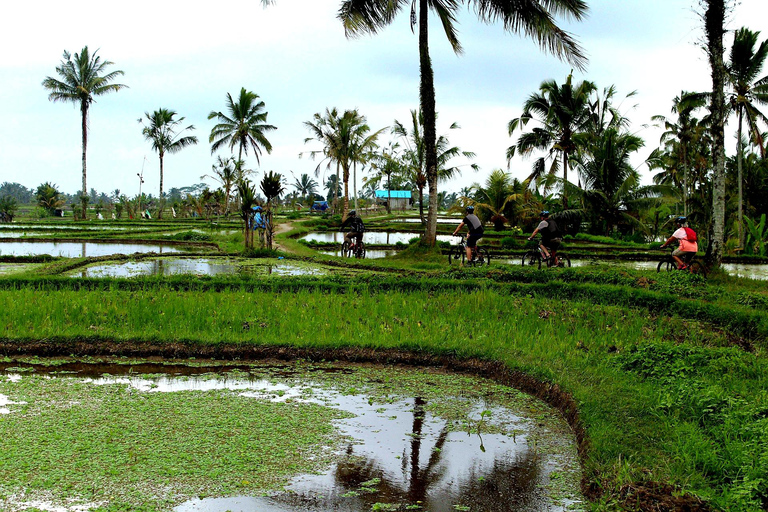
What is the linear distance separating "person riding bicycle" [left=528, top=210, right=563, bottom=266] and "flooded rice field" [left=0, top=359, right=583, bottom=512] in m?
8.09

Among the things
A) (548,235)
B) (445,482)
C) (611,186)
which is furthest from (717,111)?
(611,186)

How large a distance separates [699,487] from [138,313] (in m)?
6.39

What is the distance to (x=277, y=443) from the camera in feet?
14.4

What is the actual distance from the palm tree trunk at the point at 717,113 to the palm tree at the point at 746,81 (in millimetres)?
10437

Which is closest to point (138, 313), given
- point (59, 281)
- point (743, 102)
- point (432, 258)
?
point (59, 281)

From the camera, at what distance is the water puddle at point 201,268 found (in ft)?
44.5

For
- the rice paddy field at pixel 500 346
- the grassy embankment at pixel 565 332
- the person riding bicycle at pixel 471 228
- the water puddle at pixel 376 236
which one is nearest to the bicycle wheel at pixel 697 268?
the rice paddy field at pixel 500 346

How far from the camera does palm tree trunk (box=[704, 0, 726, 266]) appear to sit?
44.8 feet

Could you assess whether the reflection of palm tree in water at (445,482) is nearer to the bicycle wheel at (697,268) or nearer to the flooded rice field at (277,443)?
the flooded rice field at (277,443)

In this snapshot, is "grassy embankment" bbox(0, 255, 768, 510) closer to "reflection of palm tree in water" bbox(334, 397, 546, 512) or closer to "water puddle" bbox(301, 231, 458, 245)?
"reflection of palm tree in water" bbox(334, 397, 546, 512)

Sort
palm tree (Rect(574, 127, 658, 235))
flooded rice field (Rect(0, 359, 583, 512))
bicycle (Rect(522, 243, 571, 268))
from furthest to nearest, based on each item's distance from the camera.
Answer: palm tree (Rect(574, 127, 658, 235)) → bicycle (Rect(522, 243, 571, 268)) → flooded rice field (Rect(0, 359, 583, 512))

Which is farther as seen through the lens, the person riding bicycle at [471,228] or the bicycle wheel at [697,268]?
the person riding bicycle at [471,228]

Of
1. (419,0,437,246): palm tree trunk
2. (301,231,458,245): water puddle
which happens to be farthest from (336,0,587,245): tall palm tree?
(301,231,458,245): water puddle

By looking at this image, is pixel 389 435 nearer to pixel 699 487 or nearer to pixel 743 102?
pixel 699 487
